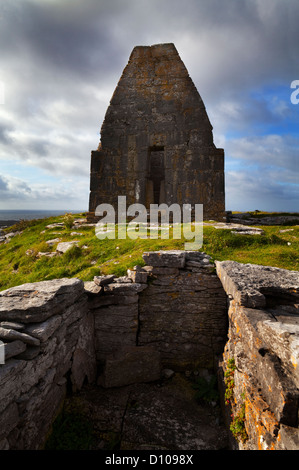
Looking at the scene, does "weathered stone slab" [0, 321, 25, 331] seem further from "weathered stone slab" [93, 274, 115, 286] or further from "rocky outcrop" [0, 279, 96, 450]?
"weathered stone slab" [93, 274, 115, 286]

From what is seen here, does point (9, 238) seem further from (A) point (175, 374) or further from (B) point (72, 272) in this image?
(A) point (175, 374)

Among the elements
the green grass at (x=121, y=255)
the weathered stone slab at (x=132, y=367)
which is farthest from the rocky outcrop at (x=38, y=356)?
the green grass at (x=121, y=255)

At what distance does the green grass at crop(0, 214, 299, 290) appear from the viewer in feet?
21.8

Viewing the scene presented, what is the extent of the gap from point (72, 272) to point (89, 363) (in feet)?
9.59

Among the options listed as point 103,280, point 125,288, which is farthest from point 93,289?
point 125,288

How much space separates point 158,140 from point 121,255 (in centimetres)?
838

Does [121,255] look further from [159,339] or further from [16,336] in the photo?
[16,336]

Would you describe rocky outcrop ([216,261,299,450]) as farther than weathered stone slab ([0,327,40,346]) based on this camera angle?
No

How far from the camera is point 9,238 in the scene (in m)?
13.8

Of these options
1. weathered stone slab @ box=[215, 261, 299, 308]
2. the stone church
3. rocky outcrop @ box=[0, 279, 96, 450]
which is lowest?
rocky outcrop @ box=[0, 279, 96, 450]

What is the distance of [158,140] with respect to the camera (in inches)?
553

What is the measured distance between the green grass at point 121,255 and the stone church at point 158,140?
4517 millimetres

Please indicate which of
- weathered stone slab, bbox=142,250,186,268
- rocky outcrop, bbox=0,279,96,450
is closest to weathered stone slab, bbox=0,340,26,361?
rocky outcrop, bbox=0,279,96,450

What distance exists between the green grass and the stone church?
452 centimetres
